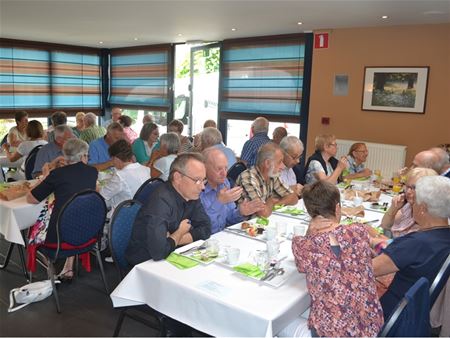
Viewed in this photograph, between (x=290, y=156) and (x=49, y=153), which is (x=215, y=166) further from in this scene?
(x=49, y=153)

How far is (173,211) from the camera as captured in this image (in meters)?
2.38

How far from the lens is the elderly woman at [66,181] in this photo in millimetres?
3254

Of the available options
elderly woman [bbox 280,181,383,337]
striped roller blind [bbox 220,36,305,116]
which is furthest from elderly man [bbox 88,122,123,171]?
elderly woman [bbox 280,181,383,337]

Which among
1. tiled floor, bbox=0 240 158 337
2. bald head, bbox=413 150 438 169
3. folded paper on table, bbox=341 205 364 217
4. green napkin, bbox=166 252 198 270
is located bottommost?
tiled floor, bbox=0 240 158 337

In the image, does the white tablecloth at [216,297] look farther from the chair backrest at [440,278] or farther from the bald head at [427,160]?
the bald head at [427,160]

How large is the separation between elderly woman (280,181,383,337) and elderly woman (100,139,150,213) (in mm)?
2295

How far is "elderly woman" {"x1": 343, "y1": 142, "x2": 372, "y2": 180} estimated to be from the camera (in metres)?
4.89

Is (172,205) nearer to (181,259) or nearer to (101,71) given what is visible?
(181,259)

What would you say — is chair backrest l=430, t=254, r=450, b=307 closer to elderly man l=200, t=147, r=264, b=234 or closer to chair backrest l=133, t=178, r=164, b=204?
elderly man l=200, t=147, r=264, b=234

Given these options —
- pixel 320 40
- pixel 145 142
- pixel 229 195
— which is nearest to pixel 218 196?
pixel 229 195

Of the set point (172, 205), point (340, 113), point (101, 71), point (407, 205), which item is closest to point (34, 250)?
point (172, 205)

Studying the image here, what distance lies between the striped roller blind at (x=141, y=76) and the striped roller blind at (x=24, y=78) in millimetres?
1587

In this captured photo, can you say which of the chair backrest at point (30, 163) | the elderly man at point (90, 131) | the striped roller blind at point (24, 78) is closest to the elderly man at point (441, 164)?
the chair backrest at point (30, 163)

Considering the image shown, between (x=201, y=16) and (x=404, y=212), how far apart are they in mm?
3790
